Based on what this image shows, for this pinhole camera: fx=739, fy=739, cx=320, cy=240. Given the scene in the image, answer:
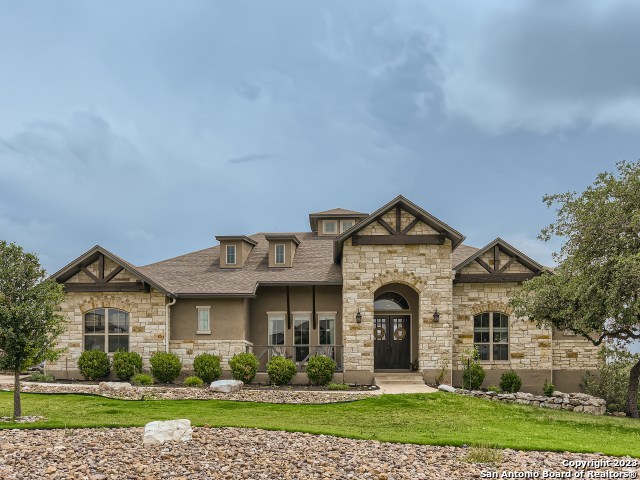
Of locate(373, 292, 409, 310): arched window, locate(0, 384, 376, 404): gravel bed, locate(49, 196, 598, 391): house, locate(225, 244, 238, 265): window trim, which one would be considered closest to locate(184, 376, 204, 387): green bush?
locate(0, 384, 376, 404): gravel bed

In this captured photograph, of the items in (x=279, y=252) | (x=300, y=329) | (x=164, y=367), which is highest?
(x=279, y=252)

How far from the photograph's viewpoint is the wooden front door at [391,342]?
28375 mm

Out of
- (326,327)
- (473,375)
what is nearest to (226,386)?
(326,327)

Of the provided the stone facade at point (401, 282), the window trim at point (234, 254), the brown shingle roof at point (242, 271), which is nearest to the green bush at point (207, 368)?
the brown shingle roof at point (242, 271)

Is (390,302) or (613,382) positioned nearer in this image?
(613,382)

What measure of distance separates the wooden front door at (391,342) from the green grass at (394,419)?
594 centimetres

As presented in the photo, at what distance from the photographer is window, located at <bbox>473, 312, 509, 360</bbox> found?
2784 centimetres

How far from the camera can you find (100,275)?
89.0 ft

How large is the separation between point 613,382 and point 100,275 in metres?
18.8

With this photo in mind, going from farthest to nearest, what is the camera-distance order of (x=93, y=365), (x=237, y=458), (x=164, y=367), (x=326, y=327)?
1. (x=326, y=327)
2. (x=93, y=365)
3. (x=164, y=367)
4. (x=237, y=458)

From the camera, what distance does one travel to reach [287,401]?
2155cm

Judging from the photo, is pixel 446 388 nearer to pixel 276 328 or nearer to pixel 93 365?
pixel 276 328

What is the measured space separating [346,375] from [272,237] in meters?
6.79

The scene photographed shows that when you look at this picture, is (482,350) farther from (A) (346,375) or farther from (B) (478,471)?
(B) (478,471)
